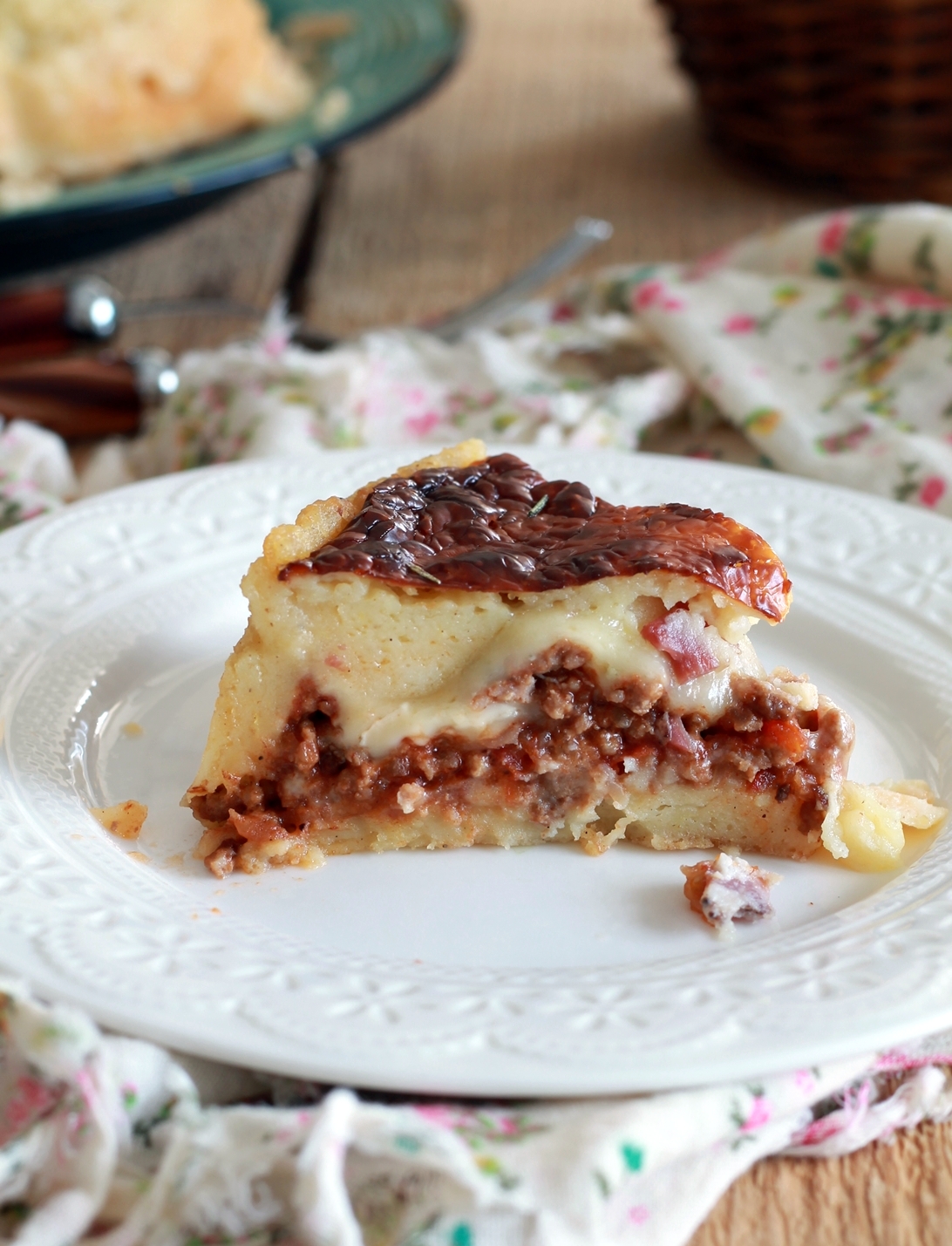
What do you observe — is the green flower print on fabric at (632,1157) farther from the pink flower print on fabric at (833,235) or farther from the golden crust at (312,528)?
the pink flower print on fabric at (833,235)

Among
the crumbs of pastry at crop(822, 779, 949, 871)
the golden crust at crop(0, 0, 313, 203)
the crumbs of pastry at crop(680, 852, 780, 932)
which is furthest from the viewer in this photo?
the golden crust at crop(0, 0, 313, 203)

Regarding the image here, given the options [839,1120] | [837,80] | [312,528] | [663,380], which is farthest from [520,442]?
[839,1120]

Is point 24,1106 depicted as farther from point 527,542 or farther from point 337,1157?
point 527,542

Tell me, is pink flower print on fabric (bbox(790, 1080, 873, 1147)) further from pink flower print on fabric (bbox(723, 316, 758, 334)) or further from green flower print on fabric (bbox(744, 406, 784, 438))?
pink flower print on fabric (bbox(723, 316, 758, 334))

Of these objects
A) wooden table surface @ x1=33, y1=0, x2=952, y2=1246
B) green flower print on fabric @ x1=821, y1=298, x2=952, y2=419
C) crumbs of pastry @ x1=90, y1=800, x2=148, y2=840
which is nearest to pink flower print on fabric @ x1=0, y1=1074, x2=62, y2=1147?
crumbs of pastry @ x1=90, y1=800, x2=148, y2=840

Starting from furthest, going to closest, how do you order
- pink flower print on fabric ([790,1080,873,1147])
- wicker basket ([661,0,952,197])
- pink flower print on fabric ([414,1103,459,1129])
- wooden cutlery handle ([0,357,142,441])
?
wicker basket ([661,0,952,197]), wooden cutlery handle ([0,357,142,441]), pink flower print on fabric ([790,1080,873,1147]), pink flower print on fabric ([414,1103,459,1129])
